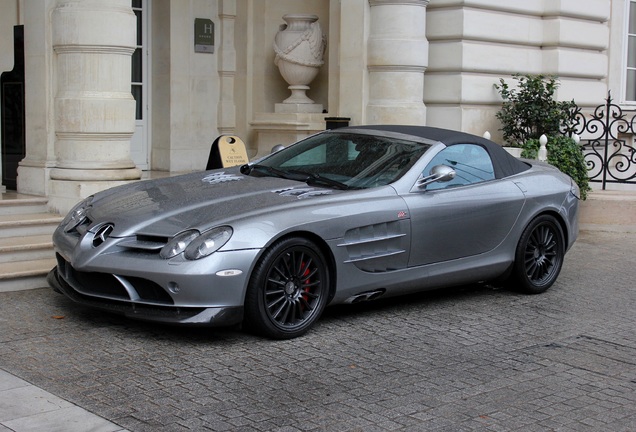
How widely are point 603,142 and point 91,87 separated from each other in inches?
365

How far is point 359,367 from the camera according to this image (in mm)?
6246

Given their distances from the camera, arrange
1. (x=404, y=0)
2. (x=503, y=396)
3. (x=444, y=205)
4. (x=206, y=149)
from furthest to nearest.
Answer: (x=206, y=149), (x=404, y=0), (x=444, y=205), (x=503, y=396)

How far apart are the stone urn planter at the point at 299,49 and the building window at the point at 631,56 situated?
6.40 m

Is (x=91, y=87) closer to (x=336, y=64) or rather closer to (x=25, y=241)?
(x=25, y=241)

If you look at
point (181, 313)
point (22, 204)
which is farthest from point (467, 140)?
point (22, 204)

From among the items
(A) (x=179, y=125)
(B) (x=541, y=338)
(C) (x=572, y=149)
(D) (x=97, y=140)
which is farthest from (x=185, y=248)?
(C) (x=572, y=149)

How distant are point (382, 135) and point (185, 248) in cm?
256

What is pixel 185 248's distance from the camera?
6.50 metres

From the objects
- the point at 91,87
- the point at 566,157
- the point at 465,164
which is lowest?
the point at 566,157

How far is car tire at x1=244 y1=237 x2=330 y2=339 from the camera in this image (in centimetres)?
659

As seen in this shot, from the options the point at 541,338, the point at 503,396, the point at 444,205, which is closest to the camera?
the point at 503,396

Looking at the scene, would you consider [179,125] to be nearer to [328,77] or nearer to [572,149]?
[328,77]

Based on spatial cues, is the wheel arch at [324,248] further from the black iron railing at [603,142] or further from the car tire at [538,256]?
the black iron railing at [603,142]

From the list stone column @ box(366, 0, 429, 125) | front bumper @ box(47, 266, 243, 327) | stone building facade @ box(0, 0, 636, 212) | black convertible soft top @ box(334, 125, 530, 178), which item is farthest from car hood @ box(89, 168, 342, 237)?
stone column @ box(366, 0, 429, 125)
